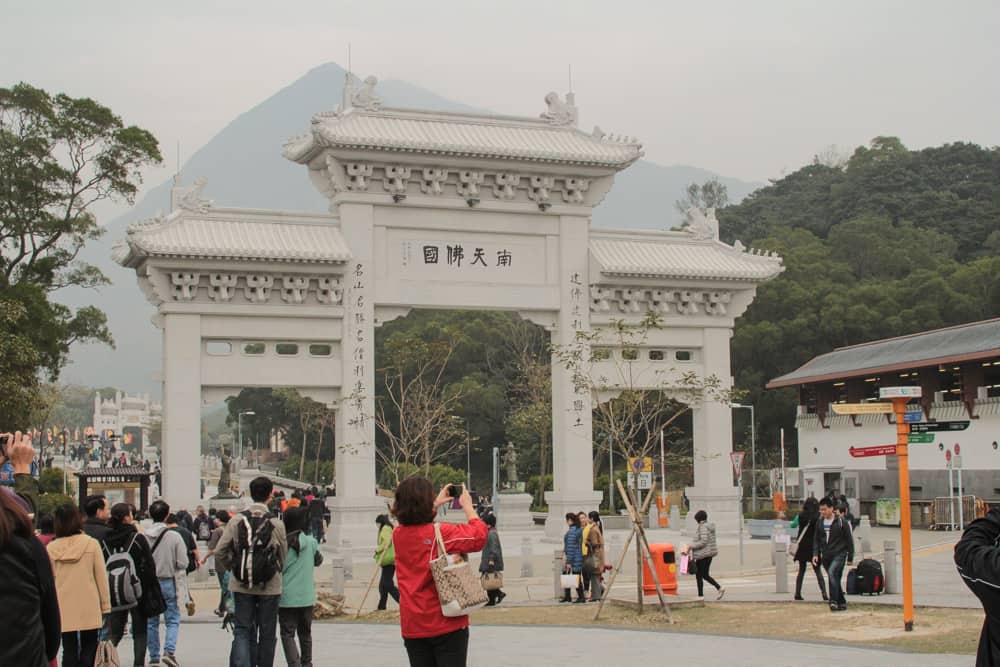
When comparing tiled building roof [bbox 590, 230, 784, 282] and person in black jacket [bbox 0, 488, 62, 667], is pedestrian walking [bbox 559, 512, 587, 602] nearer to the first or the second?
tiled building roof [bbox 590, 230, 784, 282]

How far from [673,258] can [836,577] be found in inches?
699

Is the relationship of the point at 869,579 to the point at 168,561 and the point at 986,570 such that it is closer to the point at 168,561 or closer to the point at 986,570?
the point at 168,561

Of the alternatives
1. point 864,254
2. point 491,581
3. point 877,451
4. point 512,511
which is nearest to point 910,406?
point 512,511

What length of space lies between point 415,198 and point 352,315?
3417 millimetres

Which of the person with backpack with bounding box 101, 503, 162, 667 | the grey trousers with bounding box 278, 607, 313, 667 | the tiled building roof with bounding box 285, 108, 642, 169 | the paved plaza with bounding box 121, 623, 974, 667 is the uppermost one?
the tiled building roof with bounding box 285, 108, 642, 169

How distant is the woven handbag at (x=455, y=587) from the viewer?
7355mm

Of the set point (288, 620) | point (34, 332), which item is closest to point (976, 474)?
point (34, 332)

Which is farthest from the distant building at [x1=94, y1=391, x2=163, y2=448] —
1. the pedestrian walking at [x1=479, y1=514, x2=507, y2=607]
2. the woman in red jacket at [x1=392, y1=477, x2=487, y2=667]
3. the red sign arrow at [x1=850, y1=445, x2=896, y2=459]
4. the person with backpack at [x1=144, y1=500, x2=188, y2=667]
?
the woman in red jacket at [x1=392, y1=477, x2=487, y2=667]

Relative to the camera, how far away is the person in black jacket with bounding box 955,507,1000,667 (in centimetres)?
525

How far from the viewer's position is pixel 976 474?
3669cm

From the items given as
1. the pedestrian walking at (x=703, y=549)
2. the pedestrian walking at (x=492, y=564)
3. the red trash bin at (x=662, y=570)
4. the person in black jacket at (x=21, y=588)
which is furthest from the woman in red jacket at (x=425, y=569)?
the pedestrian walking at (x=703, y=549)

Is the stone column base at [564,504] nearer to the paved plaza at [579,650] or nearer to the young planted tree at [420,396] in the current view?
the young planted tree at [420,396]

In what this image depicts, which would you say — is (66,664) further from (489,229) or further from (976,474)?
(976,474)

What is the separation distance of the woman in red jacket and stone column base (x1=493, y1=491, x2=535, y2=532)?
106 ft
